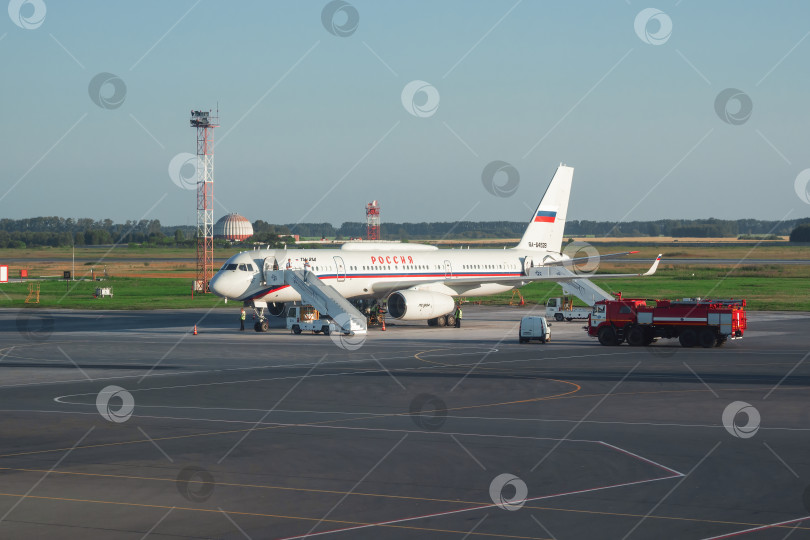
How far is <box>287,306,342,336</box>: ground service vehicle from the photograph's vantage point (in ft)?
185

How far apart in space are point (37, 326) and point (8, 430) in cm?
3856

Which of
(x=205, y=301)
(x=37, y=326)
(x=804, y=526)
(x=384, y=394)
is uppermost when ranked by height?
(x=205, y=301)

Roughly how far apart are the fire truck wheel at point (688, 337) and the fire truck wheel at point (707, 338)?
27 centimetres

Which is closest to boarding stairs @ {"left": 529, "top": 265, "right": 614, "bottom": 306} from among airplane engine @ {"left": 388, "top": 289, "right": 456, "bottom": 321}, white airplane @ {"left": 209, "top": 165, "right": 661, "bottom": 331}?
white airplane @ {"left": 209, "top": 165, "right": 661, "bottom": 331}

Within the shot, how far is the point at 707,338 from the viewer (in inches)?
1896

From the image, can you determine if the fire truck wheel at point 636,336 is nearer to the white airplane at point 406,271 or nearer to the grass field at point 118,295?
the white airplane at point 406,271

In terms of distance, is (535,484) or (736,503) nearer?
(736,503)

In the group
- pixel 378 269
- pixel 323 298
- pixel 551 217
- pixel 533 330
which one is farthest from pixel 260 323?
pixel 551 217

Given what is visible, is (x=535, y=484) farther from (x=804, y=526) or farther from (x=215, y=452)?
(x=215, y=452)

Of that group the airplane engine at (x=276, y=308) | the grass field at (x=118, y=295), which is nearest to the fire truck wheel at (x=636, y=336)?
the airplane engine at (x=276, y=308)

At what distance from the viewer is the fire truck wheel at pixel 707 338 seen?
48125 mm

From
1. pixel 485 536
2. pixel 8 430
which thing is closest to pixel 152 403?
→ pixel 8 430

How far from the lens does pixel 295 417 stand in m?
28.1

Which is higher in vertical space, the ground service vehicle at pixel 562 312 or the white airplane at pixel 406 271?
the white airplane at pixel 406 271
